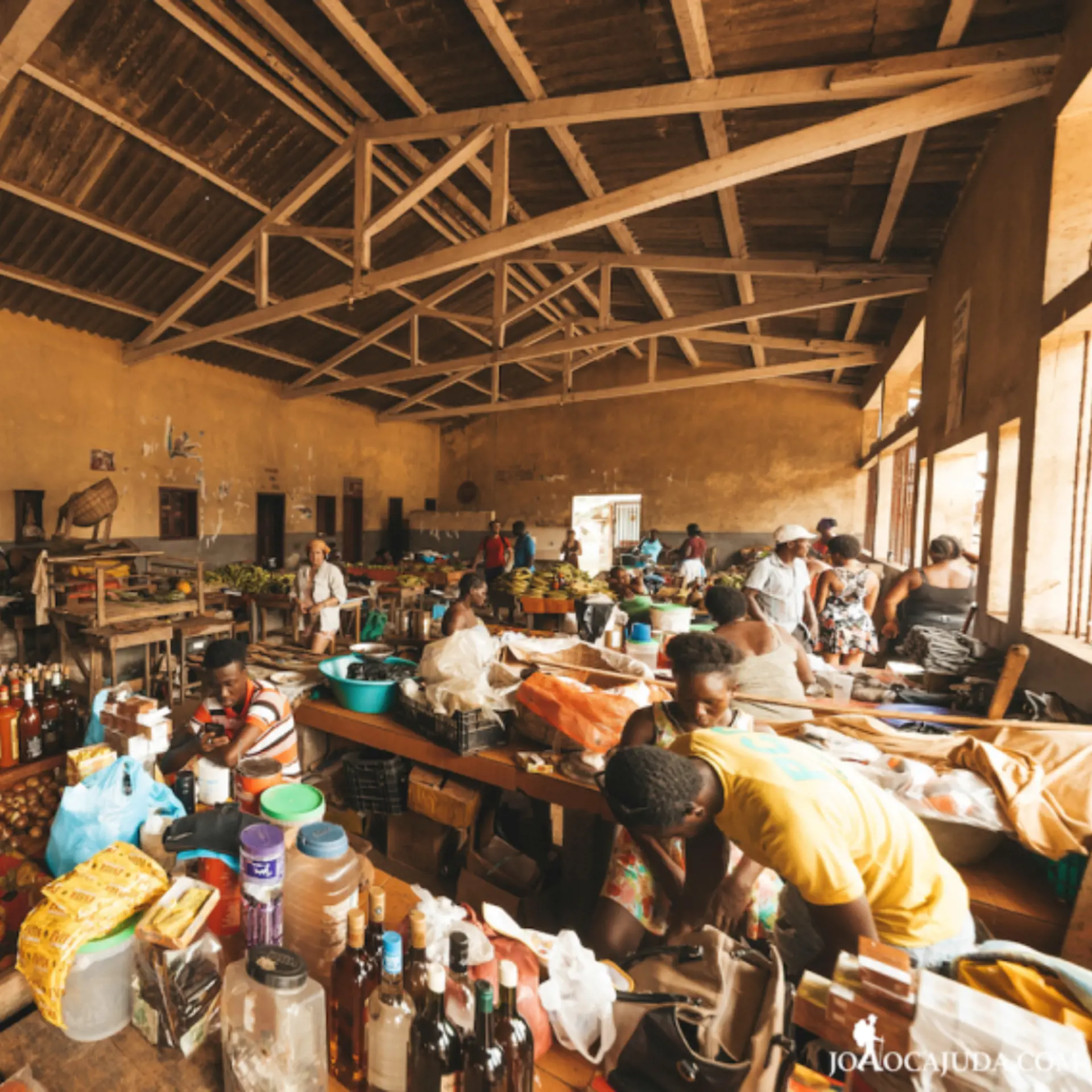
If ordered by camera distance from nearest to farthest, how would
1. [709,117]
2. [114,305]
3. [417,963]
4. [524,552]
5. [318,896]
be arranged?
[417,963] → [318,896] → [709,117] → [114,305] → [524,552]

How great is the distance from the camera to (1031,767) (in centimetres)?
230

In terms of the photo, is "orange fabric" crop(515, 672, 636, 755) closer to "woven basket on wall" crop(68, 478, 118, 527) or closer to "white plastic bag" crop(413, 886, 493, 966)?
"white plastic bag" crop(413, 886, 493, 966)

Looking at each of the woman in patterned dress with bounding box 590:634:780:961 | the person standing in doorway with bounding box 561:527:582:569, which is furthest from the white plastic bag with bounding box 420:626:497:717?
the person standing in doorway with bounding box 561:527:582:569

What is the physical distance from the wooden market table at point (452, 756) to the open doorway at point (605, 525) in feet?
39.0

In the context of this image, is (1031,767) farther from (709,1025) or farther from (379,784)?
(379,784)

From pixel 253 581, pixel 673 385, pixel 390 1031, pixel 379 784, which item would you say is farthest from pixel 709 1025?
pixel 673 385

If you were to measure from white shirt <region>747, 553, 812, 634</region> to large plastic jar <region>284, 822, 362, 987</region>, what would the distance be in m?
4.18

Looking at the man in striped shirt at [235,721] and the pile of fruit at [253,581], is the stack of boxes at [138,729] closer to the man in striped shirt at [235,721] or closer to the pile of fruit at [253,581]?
the man in striped shirt at [235,721]

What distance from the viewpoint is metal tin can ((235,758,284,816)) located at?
6.07 ft

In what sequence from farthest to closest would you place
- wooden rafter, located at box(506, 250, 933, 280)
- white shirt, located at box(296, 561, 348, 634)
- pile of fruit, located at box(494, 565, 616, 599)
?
pile of fruit, located at box(494, 565, 616, 599) < wooden rafter, located at box(506, 250, 933, 280) < white shirt, located at box(296, 561, 348, 634)

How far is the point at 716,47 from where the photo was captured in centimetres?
398

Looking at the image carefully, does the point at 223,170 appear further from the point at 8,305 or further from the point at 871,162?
the point at 871,162

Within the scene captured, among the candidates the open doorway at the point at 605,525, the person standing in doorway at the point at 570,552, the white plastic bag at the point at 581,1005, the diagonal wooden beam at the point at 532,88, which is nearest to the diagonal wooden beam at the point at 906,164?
the diagonal wooden beam at the point at 532,88

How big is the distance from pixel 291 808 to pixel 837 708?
9.18 ft
